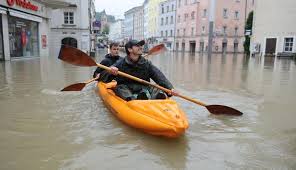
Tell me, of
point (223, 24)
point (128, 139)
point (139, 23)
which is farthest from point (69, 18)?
point (139, 23)

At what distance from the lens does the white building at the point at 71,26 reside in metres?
30.1

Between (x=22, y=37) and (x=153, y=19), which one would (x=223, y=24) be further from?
(x=22, y=37)

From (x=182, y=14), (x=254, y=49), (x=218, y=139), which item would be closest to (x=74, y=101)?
(x=218, y=139)

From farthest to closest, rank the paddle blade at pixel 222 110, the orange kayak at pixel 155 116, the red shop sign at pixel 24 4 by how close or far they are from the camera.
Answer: the red shop sign at pixel 24 4 → the paddle blade at pixel 222 110 → the orange kayak at pixel 155 116

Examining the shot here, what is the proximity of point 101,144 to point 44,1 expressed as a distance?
19724 millimetres

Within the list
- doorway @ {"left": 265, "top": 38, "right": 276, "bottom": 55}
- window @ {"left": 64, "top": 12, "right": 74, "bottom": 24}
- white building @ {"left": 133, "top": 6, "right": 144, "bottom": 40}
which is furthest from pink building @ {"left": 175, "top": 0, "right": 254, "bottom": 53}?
white building @ {"left": 133, "top": 6, "right": 144, "bottom": 40}

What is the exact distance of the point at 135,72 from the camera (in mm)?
5172

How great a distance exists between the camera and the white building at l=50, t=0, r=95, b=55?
30141 millimetres

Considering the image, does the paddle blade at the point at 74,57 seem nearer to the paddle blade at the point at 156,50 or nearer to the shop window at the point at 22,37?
the paddle blade at the point at 156,50

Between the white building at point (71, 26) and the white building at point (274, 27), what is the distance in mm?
19317

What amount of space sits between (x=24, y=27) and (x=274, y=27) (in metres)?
24.6

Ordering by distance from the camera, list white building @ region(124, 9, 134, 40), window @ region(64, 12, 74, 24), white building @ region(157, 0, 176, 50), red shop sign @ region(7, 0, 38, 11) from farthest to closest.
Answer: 1. white building @ region(124, 9, 134, 40)
2. white building @ region(157, 0, 176, 50)
3. window @ region(64, 12, 74, 24)
4. red shop sign @ region(7, 0, 38, 11)

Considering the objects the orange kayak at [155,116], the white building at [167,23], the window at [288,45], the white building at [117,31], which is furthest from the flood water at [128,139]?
A: the white building at [117,31]

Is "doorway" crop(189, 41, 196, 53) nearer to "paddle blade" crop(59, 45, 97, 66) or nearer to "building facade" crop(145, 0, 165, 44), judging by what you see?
"building facade" crop(145, 0, 165, 44)
